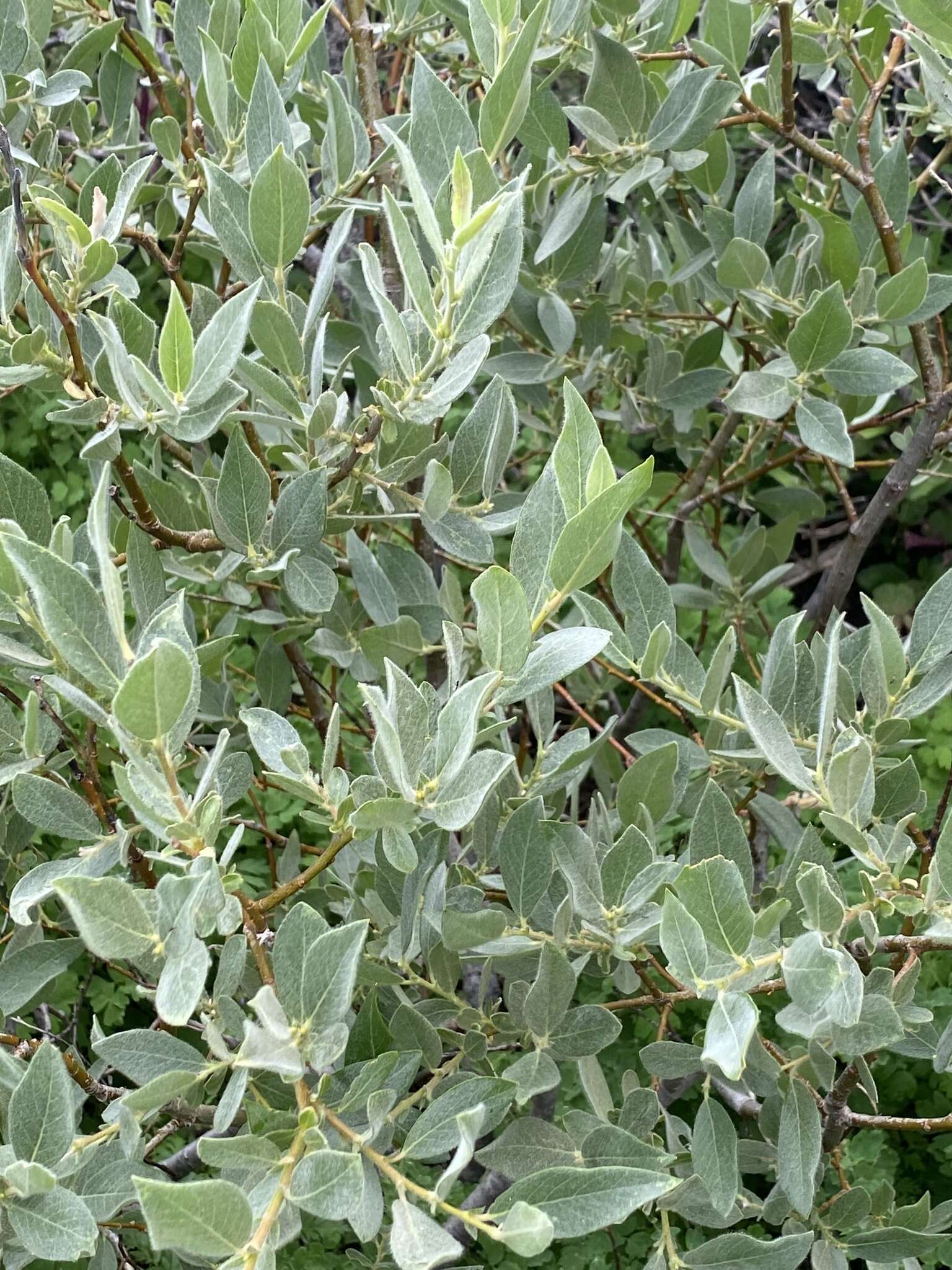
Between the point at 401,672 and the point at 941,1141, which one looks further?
the point at 941,1141

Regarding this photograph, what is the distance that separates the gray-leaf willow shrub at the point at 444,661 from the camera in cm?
56

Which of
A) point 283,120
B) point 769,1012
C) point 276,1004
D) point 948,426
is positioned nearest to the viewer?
point 276,1004

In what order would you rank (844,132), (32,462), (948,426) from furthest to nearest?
(32,462)
(844,132)
(948,426)

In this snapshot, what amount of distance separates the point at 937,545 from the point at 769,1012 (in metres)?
1.15

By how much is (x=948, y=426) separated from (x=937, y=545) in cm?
117

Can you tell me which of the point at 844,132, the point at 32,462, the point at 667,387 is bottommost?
the point at 32,462

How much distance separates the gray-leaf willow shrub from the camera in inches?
22.2

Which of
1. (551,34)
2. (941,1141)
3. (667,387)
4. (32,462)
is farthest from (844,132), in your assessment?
(32,462)

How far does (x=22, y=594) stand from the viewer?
63 cm

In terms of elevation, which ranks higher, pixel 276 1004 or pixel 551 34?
pixel 551 34

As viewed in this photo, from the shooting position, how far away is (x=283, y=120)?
754mm

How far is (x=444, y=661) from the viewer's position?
1.11 metres

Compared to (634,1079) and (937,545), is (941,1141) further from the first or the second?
(937,545)

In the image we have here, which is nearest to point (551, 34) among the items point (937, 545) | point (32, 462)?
point (32, 462)
